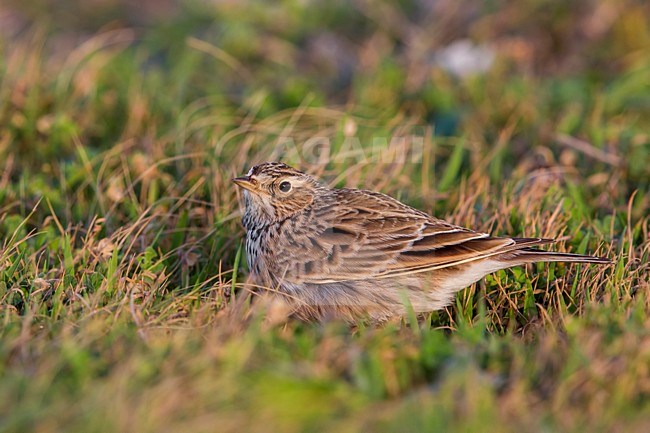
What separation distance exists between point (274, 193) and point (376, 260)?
34.0 inches

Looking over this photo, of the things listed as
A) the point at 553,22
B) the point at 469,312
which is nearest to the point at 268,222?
the point at 469,312

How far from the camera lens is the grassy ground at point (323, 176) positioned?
12.7 ft

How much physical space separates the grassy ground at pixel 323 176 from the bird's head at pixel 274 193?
0.42 meters

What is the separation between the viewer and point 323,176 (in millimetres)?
7027

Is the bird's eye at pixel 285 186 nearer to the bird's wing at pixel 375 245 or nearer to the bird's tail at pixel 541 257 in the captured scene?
the bird's wing at pixel 375 245

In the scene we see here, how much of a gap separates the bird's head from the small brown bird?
0.12 m

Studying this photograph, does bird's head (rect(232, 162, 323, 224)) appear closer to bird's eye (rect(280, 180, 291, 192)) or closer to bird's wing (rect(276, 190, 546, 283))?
bird's eye (rect(280, 180, 291, 192))

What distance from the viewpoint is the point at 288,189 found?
590cm

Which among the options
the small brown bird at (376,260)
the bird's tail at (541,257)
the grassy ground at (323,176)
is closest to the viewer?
the grassy ground at (323,176)

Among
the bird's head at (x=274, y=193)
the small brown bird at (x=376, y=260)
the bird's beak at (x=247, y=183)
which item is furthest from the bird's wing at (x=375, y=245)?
the bird's beak at (x=247, y=183)

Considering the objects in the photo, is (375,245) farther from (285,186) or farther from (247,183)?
(247,183)

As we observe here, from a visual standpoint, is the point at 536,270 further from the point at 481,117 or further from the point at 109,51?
the point at 109,51

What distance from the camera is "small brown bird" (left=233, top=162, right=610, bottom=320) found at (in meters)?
5.36

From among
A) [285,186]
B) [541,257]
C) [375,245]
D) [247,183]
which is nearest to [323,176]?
[285,186]
